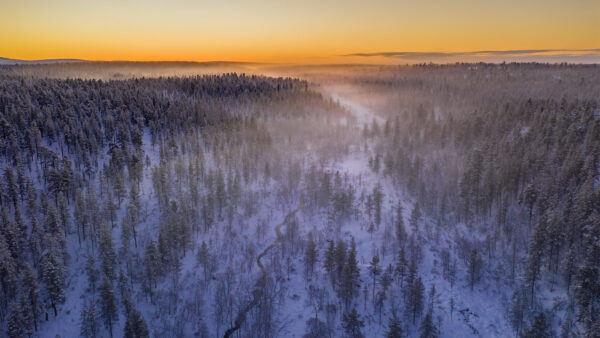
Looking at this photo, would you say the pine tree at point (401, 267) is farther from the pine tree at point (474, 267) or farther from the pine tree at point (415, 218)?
the pine tree at point (415, 218)

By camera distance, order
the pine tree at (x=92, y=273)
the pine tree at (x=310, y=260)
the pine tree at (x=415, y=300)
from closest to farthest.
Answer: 1. the pine tree at (x=415, y=300)
2. the pine tree at (x=92, y=273)
3. the pine tree at (x=310, y=260)

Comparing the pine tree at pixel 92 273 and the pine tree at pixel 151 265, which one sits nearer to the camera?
the pine tree at pixel 151 265

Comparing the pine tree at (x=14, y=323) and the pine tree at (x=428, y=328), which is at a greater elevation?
the pine tree at (x=14, y=323)

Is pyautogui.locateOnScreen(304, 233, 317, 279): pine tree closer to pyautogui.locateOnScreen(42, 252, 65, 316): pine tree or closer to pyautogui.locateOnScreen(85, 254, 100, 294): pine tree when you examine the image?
pyautogui.locateOnScreen(85, 254, 100, 294): pine tree

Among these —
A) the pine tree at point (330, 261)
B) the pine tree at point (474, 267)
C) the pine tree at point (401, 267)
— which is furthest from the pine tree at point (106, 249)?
the pine tree at point (474, 267)

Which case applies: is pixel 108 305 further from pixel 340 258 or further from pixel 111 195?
pixel 340 258
